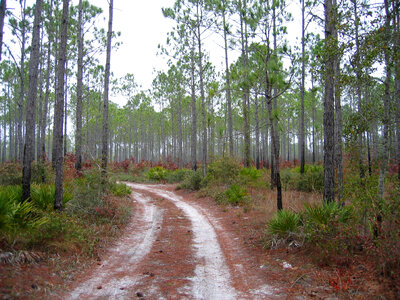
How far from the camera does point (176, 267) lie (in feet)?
18.6

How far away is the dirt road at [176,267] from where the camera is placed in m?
4.52

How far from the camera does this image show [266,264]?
5.88m

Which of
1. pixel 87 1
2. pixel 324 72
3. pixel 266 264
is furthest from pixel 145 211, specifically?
pixel 87 1

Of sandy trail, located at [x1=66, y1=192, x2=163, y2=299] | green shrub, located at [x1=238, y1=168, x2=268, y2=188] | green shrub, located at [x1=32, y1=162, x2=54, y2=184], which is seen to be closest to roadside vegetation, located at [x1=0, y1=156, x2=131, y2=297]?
sandy trail, located at [x1=66, y1=192, x2=163, y2=299]

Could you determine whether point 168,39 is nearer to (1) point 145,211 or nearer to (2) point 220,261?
(1) point 145,211

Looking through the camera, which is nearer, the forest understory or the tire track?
the forest understory

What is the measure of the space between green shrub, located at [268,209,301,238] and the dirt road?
89cm

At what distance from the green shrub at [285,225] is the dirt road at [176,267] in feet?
2.92

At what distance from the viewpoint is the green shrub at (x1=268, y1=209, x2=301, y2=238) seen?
6.77 m

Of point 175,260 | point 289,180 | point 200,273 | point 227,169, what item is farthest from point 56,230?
point 289,180

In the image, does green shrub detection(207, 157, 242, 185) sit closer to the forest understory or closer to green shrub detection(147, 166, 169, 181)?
the forest understory

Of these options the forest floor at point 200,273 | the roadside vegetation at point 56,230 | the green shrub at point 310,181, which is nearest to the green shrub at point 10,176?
the roadside vegetation at point 56,230

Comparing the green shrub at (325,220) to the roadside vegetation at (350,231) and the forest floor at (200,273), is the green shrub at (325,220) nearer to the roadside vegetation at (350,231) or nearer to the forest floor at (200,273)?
the roadside vegetation at (350,231)

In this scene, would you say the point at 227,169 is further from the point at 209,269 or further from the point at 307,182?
the point at 209,269
